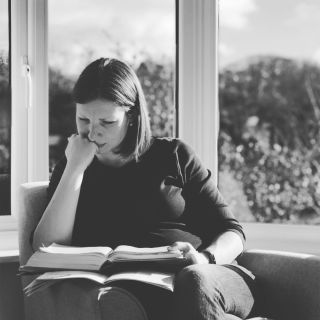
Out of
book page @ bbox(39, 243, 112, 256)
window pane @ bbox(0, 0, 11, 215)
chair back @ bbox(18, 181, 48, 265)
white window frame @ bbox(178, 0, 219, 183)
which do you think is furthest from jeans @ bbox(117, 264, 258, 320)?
window pane @ bbox(0, 0, 11, 215)

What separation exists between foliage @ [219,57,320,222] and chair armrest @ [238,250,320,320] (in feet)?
3.53

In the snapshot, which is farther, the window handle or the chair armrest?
the window handle

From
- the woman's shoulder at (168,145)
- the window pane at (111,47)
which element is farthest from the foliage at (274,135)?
the woman's shoulder at (168,145)

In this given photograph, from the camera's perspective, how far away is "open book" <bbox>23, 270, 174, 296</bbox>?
5.21ft

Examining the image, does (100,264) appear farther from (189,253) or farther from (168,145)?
(168,145)

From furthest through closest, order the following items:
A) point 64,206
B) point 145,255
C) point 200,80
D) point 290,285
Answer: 1. point 200,80
2. point 64,206
3. point 290,285
4. point 145,255

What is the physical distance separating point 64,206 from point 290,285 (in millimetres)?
707

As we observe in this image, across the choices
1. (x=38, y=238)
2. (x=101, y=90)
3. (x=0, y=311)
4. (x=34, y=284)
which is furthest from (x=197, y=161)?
(x=0, y=311)

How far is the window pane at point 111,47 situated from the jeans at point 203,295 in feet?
3.67

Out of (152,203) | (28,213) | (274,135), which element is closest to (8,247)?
(28,213)

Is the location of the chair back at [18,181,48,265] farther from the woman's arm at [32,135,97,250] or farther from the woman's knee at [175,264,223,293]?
the woman's knee at [175,264,223,293]

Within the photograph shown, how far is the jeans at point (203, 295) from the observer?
1.53m

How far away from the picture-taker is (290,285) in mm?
1810

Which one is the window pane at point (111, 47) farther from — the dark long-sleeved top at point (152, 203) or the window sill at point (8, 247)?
the dark long-sleeved top at point (152, 203)
